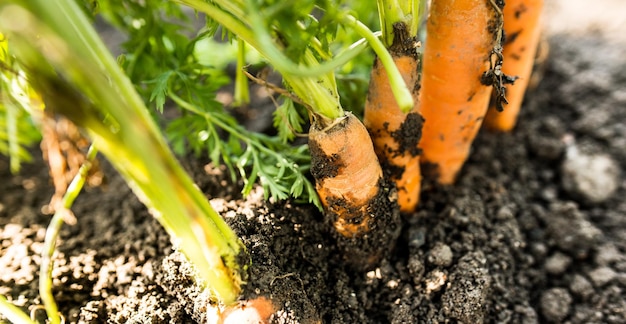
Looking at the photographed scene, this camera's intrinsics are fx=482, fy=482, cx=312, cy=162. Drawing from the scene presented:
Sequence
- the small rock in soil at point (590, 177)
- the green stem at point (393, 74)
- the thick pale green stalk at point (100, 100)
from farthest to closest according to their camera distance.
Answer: the small rock in soil at point (590, 177) < the green stem at point (393, 74) < the thick pale green stalk at point (100, 100)

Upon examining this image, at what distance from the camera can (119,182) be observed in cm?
173

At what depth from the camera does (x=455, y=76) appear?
4.22 ft

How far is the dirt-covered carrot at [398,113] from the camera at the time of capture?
3.57 ft

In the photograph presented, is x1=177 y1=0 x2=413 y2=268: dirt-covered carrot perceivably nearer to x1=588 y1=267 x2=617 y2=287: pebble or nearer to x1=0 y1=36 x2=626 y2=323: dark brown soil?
x1=0 y1=36 x2=626 y2=323: dark brown soil

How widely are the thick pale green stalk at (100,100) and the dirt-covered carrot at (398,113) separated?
54 cm

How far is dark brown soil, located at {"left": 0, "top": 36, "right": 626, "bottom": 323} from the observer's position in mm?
1204

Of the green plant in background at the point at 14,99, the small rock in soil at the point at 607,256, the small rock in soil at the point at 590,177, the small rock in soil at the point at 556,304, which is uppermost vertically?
the green plant in background at the point at 14,99

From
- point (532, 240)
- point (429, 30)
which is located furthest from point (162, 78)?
point (532, 240)

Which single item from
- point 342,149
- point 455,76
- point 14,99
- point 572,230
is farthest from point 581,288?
point 14,99

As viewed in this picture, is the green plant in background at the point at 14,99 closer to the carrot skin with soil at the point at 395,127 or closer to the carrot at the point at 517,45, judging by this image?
the carrot skin with soil at the point at 395,127

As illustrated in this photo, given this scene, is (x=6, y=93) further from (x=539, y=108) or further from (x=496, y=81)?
(x=539, y=108)

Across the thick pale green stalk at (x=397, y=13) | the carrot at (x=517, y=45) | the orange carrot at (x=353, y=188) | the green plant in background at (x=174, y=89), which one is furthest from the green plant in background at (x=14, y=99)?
the carrot at (x=517, y=45)

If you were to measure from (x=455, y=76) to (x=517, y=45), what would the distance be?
36 centimetres

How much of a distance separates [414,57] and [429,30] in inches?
6.7
